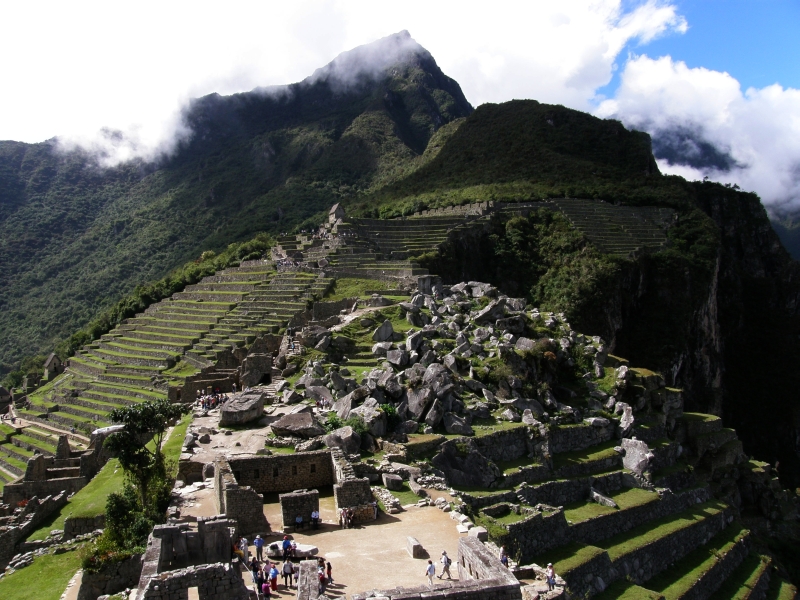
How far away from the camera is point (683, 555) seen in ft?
62.3

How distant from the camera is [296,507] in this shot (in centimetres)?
1150

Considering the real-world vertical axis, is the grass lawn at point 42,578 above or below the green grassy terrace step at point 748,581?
above

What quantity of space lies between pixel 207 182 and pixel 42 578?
114 metres

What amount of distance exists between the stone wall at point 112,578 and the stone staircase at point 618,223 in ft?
156

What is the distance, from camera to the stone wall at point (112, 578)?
11.4m

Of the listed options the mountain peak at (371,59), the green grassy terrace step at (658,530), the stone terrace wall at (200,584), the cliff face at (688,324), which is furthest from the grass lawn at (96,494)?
the mountain peak at (371,59)

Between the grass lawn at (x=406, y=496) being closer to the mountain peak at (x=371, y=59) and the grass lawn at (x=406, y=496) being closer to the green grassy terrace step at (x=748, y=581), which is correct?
the green grassy terrace step at (x=748, y=581)

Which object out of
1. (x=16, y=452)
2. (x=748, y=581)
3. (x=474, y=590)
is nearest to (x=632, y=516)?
(x=748, y=581)

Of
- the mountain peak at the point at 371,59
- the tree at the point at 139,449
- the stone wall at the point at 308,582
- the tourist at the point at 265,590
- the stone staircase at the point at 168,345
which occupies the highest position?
the mountain peak at the point at 371,59

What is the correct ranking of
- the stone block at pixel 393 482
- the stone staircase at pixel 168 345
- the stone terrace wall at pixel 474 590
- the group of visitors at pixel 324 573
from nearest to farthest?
the stone terrace wall at pixel 474 590
the group of visitors at pixel 324 573
the stone block at pixel 393 482
the stone staircase at pixel 168 345

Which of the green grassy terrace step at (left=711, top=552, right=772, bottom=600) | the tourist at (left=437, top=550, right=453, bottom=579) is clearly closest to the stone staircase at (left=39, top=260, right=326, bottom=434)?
the green grassy terrace step at (left=711, top=552, right=772, bottom=600)

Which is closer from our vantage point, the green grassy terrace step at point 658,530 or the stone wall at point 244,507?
the stone wall at point 244,507

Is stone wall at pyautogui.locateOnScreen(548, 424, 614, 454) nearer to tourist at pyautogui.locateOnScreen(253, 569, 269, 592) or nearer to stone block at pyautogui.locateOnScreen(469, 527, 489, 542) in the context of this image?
stone block at pyautogui.locateOnScreen(469, 527, 489, 542)

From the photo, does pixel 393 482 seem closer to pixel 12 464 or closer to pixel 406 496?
pixel 406 496
